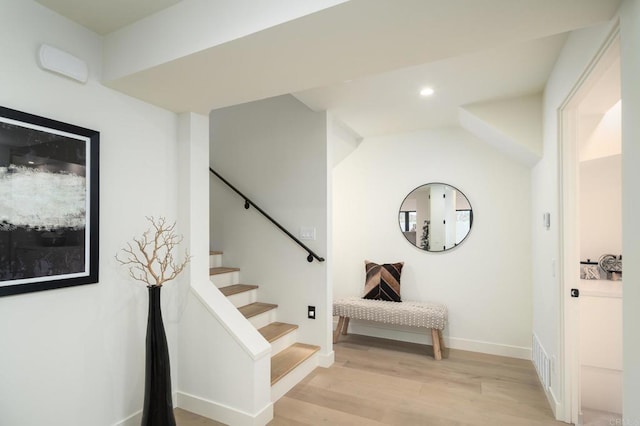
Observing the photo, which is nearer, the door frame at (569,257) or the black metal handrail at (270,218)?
the door frame at (569,257)

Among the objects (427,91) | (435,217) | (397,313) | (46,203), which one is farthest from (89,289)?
(435,217)

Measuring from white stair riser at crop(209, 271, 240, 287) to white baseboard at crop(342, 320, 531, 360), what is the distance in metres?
1.56

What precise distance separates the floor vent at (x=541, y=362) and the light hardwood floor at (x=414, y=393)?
0.09 m

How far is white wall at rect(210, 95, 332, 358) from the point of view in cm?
318

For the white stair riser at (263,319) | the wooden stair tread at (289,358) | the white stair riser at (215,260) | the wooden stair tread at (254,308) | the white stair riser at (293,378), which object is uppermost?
the white stair riser at (215,260)

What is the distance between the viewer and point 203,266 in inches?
96.2

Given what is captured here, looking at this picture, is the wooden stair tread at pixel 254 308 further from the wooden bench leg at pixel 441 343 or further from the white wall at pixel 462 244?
the wooden bench leg at pixel 441 343

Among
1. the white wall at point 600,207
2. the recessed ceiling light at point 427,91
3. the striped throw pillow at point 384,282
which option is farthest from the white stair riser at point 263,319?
the white wall at point 600,207

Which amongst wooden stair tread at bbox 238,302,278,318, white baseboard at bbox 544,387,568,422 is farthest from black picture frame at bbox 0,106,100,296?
white baseboard at bbox 544,387,568,422

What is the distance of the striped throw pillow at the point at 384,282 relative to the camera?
3.78 m

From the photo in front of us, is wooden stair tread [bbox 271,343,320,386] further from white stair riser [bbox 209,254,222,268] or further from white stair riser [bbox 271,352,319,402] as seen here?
white stair riser [bbox 209,254,222,268]

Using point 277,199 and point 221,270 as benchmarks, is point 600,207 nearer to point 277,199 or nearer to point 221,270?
point 277,199

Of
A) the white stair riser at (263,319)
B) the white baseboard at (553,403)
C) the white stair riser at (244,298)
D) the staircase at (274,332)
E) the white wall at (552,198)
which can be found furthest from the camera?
the white stair riser at (244,298)

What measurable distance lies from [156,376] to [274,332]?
4.07 feet
